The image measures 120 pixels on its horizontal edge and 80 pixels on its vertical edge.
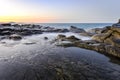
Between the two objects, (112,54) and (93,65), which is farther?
(112,54)

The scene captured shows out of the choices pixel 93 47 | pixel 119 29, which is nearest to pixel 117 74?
pixel 93 47

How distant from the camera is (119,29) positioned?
778 inches

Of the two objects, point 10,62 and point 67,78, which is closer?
point 67,78

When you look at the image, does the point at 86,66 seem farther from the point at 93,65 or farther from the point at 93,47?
the point at 93,47

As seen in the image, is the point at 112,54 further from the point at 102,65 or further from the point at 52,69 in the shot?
the point at 52,69

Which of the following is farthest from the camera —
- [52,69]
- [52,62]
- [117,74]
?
[52,62]

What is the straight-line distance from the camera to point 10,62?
38.9 ft

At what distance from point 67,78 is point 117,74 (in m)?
3.66

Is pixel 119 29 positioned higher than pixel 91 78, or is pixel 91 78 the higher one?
pixel 119 29

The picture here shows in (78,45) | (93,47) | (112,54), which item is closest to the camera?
(112,54)

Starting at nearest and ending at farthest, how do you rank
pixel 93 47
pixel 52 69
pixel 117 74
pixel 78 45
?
pixel 117 74 < pixel 52 69 < pixel 93 47 < pixel 78 45

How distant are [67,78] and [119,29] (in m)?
14.0

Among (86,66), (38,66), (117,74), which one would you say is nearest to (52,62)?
(38,66)

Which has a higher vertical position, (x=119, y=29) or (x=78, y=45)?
(x=119, y=29)
